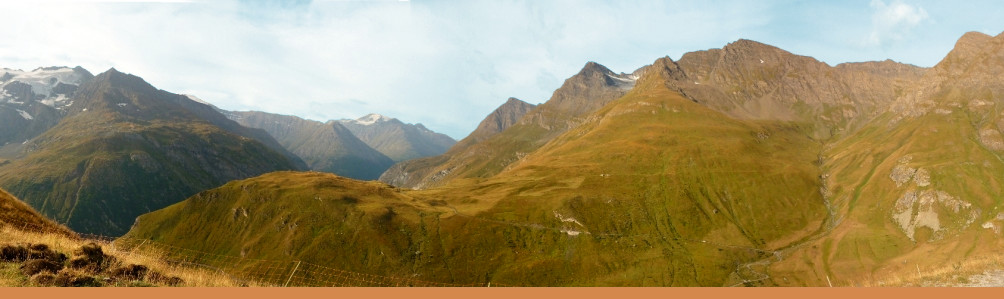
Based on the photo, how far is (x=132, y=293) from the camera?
13203 millimetres

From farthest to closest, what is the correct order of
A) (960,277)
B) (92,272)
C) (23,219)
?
(23,219) → (960,277) → (92,272)

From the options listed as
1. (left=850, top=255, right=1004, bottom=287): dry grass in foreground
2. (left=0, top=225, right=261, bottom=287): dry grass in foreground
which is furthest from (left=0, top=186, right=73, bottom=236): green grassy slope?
(left=850, top=255, right=1004, bottom=287): dry grass in foreground

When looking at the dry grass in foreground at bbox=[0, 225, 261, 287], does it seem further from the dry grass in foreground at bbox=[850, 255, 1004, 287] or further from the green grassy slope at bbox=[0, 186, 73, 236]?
the dry grass in foreground at bbox=[850, 255, 1004, 287]

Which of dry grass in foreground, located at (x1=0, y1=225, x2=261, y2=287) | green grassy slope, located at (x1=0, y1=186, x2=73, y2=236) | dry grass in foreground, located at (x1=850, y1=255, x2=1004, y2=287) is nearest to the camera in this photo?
dry grass in foreground, located at (x1=0, y1=225, x2=261, y2=287)

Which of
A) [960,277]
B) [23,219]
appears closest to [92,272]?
[23,219]

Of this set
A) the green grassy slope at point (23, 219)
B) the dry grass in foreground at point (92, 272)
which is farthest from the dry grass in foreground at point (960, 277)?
the green grassy slope at point (23, 219)

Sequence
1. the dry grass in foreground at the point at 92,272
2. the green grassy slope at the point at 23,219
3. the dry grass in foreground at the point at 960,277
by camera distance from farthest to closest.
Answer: the green grassy slope at the point at 23,219, the dry grass in foreground at the point at 960,277, the dry grass in foreground at the point at 92,272

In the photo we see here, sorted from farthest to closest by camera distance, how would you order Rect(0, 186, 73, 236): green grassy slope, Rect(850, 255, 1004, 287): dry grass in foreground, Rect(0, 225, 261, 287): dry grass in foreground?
Rect(0, 186, 73, 236): green grassy slope → Rect(850, 255, 1004, 287): dry grass in foreground → Rect(0, 225, 261, 287): dry grass in foreground

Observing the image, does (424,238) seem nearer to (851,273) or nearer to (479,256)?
(479,256)

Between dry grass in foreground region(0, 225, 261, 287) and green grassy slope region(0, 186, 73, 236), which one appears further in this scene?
green grassy slope region(0, 186, 73, 236)

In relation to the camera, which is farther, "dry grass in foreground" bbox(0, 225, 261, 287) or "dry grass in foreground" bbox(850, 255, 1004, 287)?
"dry grass in foreground" bbox(850, 255, 1004, 287)

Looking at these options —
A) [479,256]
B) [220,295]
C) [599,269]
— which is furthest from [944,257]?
[220,295]

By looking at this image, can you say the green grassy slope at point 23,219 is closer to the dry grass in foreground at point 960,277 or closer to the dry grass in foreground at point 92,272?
the dry grass in foreground at point 92,272

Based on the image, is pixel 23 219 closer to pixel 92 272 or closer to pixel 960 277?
pixel 92 272
